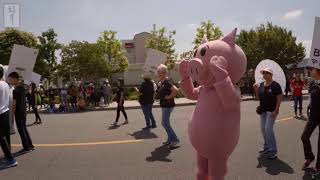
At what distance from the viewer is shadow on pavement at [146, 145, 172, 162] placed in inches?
316

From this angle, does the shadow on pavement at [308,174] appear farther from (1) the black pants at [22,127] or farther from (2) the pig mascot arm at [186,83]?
(1) the black pants at [22,127]

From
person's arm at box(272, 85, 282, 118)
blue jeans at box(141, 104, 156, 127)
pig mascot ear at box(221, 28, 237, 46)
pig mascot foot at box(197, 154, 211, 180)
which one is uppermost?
pig mascot ear at box(221, 28, 237, 46)

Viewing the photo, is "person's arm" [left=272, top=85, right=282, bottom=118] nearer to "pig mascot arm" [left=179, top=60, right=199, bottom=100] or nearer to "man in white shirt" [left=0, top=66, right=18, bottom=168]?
"pig mascot arm" [left=179, top=60, right=199, bottom=100]

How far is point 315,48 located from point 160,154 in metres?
3.64

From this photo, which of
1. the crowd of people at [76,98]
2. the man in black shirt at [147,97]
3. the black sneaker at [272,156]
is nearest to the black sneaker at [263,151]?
the black sneaker at [272,156]

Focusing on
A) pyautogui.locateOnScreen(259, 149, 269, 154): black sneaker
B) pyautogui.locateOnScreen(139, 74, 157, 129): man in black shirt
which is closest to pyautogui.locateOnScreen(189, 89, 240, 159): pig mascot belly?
pyautogui.locateOnScreen(259, 149, 269, 154): black sneaker

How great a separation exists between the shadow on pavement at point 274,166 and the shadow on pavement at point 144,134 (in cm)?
375

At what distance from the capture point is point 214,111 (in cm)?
447

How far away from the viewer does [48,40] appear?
152 feet

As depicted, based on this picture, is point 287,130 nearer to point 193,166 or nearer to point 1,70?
point 193,166

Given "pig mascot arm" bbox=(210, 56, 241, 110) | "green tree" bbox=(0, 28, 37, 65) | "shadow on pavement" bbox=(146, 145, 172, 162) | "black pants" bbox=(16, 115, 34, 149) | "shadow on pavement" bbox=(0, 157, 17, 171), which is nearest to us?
"pig mascot arm" bbox=(210, 56, 241, 110)

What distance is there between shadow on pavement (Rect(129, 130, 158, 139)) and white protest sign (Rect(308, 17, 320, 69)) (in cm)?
514

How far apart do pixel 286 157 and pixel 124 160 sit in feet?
10.2

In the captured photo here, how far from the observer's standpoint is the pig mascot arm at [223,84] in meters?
4.13
